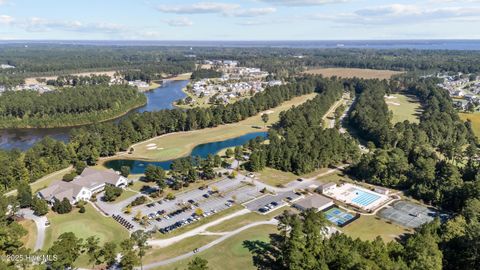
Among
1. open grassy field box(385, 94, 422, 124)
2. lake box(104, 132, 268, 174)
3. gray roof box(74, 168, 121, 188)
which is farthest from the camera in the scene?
open grassy field box(385, 94, 422, 124)

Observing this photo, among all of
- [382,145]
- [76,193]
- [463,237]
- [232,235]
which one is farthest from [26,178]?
[382,145]

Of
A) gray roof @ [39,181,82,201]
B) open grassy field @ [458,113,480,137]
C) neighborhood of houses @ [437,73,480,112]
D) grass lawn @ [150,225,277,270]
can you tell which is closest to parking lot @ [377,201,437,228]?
grass lawn @ [150,225,277,270]

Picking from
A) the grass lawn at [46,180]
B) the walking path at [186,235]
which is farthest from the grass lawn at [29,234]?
the walking path at [186,235]

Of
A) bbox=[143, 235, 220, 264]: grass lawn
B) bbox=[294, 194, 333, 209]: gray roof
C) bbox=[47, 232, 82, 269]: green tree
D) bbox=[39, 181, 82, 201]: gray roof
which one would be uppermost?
bbox=[47, 232, 82, 269]: green tree

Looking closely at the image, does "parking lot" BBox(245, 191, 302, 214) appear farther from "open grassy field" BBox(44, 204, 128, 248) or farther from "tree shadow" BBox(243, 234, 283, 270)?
"open grassy field" BBox(44, 204, 128, 248)

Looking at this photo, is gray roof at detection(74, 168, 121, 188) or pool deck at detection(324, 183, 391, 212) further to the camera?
gray roof at detection(74, 168, 121, 188)

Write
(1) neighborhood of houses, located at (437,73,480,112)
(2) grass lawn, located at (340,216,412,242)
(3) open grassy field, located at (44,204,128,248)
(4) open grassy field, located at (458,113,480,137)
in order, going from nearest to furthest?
1. (3) open grassy field, located at (44,204,128,248)
2. (2) grass lawn, located at (340,216,412,242)
3. (4) open grassy field, located at (458,113,480,137)
4. (1) neighborhood of houses, located at (437,73,480,112)

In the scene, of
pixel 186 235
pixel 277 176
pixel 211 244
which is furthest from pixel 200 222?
pixel 277 176
